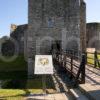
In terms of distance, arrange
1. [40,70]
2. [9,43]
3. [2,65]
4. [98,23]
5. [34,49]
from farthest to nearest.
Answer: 1. [98,23]
2. [9,43]
3. [2,65]
4. [34,49]
5. [40,70]

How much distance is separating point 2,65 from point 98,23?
18.0 m

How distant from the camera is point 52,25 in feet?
94.7

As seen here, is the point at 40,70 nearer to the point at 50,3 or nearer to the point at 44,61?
the point at 44,61

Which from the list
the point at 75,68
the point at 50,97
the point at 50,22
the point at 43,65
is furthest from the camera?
the point at 50,22

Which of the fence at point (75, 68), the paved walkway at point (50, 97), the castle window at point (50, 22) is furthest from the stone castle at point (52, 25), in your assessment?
the paved walkway at point (50, 97)

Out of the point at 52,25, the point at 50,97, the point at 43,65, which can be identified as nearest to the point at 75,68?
the point at 43,65

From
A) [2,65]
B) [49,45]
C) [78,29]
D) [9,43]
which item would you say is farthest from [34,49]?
[9,43]

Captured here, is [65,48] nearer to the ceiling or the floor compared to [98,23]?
nearer to the floor

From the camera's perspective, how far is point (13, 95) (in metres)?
9.41

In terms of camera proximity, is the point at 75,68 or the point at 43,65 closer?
the point at 43,65

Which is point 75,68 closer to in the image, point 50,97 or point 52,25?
point 50,97

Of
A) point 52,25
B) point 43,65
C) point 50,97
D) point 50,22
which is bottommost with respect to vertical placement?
point 50,97

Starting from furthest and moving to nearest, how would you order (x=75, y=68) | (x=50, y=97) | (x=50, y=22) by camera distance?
(x=50, y=22) < (x=75, y=68) < (x=50, y=97)

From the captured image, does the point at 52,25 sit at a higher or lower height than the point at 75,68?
higher
